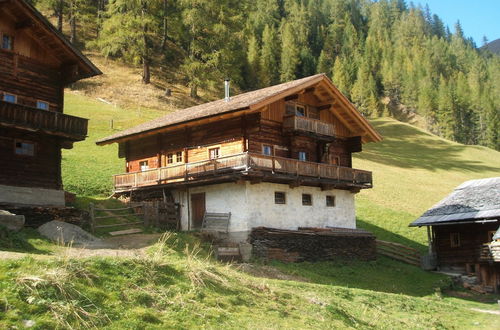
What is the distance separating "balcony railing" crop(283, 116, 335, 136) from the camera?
99.7ft

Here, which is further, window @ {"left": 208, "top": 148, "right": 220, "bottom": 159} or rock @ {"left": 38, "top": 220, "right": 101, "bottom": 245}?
window @ {"left": 208, "top": 148, "right": 220, "bottom": 159}

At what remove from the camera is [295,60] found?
363 ft

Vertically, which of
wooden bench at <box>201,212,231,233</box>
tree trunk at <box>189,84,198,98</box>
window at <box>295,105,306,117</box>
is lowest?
wooden bench at <box>201,212,231,233</box>

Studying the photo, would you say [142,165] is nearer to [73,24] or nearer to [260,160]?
[260,160]

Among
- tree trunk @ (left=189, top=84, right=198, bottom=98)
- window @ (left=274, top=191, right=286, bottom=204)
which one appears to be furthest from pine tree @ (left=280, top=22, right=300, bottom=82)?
window @ (left=274, top=191, right=286, bottom=204)

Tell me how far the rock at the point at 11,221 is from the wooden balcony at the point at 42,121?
4.98m

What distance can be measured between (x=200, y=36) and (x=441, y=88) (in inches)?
3075

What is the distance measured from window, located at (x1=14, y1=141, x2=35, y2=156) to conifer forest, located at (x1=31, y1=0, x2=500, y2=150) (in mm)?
41427

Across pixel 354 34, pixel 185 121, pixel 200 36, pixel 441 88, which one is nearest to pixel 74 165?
pixel 185 121

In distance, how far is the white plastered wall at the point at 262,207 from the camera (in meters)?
27.6

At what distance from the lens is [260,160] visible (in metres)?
27.1

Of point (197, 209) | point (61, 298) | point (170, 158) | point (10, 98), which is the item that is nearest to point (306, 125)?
point (197, 209)

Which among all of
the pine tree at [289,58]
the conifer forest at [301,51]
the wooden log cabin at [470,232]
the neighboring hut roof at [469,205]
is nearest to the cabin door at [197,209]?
the neighboring hut roof at [469,205]

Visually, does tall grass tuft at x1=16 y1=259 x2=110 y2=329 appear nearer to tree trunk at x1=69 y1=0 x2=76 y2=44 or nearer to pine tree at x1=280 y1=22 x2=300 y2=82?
tree trunk at x1=69 y1=0 x2=76 y2=44
